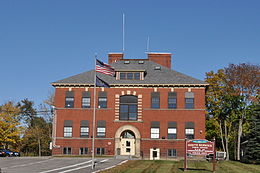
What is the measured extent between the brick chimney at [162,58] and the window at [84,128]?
15475mm

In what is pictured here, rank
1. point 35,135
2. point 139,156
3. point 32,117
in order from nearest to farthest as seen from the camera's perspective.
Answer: point 139,156 → point 35,135 → point 32,117

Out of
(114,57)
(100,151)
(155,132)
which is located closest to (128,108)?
(155,132)

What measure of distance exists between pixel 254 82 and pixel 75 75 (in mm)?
24905

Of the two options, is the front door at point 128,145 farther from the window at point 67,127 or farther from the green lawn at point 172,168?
the green lawn at point 172,168

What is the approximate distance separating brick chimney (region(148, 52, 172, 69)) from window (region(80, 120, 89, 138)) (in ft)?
50.8

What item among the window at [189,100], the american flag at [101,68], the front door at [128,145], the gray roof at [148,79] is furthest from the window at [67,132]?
the american flag at [101,68]

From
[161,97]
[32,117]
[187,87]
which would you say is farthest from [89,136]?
[32,117]

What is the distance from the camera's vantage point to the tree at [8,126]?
225 ft

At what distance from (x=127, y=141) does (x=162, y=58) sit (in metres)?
15.4

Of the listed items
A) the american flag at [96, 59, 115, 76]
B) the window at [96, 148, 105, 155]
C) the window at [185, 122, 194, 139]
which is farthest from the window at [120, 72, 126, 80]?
the american flag at [96, 59, 115, 76]

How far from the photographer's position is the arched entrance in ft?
164

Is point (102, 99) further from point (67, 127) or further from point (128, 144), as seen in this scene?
point (128, 144)

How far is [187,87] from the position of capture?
5044cm

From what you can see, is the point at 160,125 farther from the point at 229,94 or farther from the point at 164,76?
the point at 229,94
